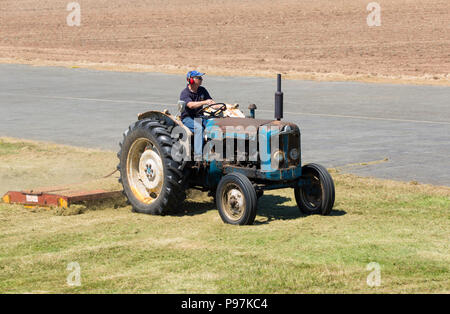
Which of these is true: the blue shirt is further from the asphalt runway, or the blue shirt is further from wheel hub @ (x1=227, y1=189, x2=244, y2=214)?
the asphalt runway

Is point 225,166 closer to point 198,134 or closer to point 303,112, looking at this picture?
point 198,134

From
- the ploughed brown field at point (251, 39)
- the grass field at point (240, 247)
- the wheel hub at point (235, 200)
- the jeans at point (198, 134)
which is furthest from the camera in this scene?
the ploughed brown field at point (251, 39)

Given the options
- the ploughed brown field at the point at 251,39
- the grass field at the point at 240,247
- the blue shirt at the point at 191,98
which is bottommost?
the grass field at the point at 240,247

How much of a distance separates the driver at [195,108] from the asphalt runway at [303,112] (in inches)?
163

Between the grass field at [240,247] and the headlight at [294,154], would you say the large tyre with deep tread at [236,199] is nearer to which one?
the grass field at [240,247]

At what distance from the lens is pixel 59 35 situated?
56000mm

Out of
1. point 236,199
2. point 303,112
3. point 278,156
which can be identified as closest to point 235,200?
point 236,199

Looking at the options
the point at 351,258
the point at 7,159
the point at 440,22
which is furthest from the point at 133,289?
the point at 440,22

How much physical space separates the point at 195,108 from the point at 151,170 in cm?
102

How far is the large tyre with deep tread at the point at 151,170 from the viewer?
10.6 meters

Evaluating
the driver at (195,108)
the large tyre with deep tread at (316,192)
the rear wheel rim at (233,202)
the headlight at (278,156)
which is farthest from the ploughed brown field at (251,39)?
the rear wheel rim at (233,202)

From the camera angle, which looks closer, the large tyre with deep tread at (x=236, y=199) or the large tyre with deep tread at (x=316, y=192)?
the large tyre with deep tread at (x=236, y=199)

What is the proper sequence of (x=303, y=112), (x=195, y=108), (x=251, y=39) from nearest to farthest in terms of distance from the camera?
(x=195, y=108)
(x=303, y=112)
(x=251, y=39)

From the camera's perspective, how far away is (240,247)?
9102 millimetres
